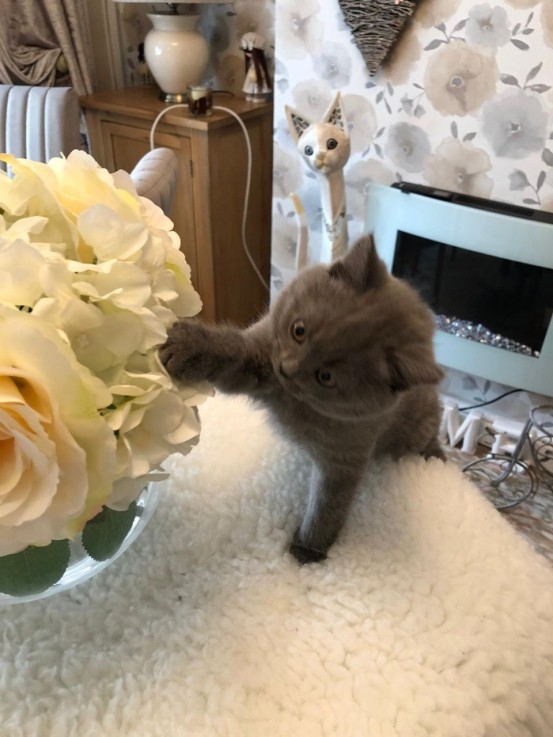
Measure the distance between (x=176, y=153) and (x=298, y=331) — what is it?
1347 mm

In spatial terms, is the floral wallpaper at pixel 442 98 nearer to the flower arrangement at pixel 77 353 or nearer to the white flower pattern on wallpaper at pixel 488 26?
the white flower pattern on wallpaper at pixel 488 26

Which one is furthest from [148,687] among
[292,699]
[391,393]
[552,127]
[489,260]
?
[552,127]

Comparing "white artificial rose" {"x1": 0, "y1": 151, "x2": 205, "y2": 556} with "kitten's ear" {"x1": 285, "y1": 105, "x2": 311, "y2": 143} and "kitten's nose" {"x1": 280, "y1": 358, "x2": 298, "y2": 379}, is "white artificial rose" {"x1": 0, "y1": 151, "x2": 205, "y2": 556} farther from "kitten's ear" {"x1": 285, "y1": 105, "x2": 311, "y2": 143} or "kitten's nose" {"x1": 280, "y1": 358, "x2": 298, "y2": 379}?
"kitten's ear" {"x1": 285, "y1": 105, "x2": 311, "y2": 143}

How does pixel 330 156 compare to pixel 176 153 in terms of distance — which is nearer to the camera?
pixel 330 156

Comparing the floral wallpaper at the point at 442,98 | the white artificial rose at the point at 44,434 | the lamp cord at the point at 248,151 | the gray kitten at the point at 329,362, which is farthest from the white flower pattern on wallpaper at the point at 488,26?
the white artificial rose at the point at 44,434

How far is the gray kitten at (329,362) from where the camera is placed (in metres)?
0.58

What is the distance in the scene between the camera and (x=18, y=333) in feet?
1.10

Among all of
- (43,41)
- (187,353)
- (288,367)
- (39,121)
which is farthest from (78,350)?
(43,41)

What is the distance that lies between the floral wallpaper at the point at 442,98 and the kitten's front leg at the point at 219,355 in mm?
1018

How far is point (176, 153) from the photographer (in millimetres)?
1788

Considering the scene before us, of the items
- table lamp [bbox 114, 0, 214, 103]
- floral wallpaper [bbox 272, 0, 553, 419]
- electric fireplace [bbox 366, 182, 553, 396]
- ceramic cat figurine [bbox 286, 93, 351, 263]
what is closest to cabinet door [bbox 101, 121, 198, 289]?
table lamp [bbox 114, 0, 214, 103]

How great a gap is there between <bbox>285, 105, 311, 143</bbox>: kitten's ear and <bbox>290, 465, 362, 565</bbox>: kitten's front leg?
1130 millimetres

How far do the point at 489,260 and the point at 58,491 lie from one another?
1.33 meters

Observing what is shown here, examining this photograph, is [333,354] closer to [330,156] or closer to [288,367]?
[288,367]
